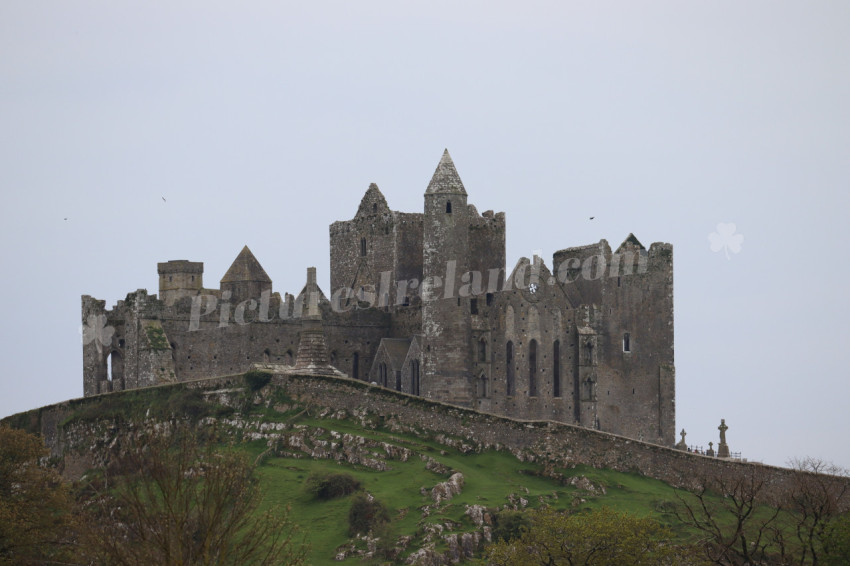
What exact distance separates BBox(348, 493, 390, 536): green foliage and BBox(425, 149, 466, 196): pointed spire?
73.9 feet

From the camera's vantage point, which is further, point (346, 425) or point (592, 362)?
point (592, 362)

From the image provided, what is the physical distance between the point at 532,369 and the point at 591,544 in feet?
95.6

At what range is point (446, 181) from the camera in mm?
85000

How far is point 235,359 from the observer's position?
280 feet

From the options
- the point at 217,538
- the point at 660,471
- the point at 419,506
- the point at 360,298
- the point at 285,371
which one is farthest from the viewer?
the point at 360,298

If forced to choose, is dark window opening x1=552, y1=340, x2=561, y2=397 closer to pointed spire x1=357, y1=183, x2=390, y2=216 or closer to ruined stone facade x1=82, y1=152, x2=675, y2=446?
ruined stone facade x1=82, y1=152, x2=675, y2=446

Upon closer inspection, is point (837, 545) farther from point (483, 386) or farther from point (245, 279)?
point (245, 279)

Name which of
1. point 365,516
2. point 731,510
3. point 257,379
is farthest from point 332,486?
point 731,510

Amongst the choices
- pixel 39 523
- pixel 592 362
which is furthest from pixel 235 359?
pixel 39 523

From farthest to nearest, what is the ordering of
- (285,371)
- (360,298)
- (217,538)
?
(360,298)
(285,371)
(217,538)

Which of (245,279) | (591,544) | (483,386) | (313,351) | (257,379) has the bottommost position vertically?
(591,544)

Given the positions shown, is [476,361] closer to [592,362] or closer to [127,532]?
[592,362]

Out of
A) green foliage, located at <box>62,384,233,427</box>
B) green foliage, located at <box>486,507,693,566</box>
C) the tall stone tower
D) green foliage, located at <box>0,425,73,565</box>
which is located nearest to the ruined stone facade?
the tall stone tower

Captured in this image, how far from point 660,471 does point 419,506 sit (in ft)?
39.8
